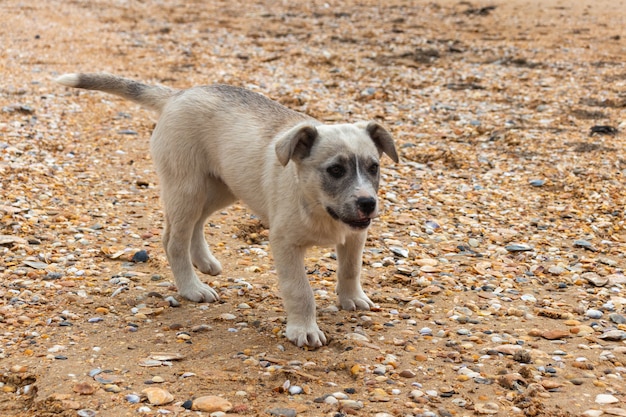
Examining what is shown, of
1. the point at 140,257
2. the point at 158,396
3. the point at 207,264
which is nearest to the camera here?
the point at 158,396

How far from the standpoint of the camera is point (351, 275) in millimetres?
5449

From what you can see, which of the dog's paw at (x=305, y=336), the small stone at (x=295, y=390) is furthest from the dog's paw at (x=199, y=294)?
the small stone at (x=295, y=390)

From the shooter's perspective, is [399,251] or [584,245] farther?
[584,245]

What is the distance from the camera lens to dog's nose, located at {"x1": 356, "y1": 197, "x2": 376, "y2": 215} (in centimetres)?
458

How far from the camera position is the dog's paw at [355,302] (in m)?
5.52

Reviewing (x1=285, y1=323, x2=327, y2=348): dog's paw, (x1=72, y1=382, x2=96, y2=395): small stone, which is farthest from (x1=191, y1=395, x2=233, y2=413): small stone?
(x1=285, y1=323, x2=327, y2=348): dog's paw

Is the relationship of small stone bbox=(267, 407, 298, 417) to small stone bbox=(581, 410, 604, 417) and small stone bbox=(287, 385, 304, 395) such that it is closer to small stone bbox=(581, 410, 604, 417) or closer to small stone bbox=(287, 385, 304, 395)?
small stone bbox=(287, 385, 304, 395)

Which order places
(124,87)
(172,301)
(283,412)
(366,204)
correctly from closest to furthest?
1. (283,412)
2. (366,204)
3. (172,301)
4. (124,87)

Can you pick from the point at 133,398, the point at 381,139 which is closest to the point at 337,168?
the point at 381,139

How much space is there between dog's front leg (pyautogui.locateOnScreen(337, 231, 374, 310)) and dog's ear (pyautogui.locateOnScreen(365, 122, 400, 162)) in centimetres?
59

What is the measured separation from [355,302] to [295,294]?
0.70 metres

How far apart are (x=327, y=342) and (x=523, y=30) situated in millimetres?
12212

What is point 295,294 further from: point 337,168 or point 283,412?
point 283,412

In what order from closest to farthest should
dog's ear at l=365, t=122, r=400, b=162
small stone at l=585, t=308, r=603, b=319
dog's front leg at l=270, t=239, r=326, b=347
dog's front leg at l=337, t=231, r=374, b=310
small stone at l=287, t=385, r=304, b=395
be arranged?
small stone at l=287, t=385, r=304, b=395 → dog's front leg at l=270, t=239, r=326, b=347 → dog's ear at l=365, t=122, r=400, b=162 → dog's front leg at l=337, t=231, r=374, b=310 → small stone at l=585, t=308, r=603, b=319
